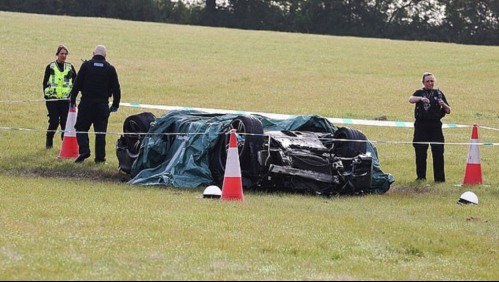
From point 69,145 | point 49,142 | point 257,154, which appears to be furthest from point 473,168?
point 49,142

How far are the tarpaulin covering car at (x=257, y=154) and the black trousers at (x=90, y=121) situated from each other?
93 centimetres

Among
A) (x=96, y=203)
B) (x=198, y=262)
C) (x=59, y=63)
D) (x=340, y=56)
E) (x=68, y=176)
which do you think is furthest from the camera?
(x=340, y=56)

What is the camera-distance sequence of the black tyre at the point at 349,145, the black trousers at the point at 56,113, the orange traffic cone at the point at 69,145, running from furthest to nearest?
the black trousers at the point at 56,113 → the orange traffic cone at the point at 69,145 → the black tyre at the point at 349,145

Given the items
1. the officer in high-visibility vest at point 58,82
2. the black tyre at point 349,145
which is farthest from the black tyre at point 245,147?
the officer in high-visibility vest at point 58,82

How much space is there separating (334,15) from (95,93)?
63.7 metres

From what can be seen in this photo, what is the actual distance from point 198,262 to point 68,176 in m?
7.25

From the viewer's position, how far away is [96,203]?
11.3 m

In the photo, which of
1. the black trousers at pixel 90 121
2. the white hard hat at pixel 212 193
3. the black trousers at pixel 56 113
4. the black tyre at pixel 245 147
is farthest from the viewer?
the black trousers at pixel 56 113

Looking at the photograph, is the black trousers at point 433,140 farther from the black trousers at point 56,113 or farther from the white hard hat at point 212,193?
the black trousers at point 56,113

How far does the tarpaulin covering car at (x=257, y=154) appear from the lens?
13.3 meters

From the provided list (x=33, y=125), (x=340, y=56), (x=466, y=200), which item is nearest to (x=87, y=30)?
(x=340, y=56)

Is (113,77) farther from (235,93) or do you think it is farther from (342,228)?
(235,93)

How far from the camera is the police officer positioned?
584 inches

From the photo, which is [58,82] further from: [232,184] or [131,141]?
[232,184]
